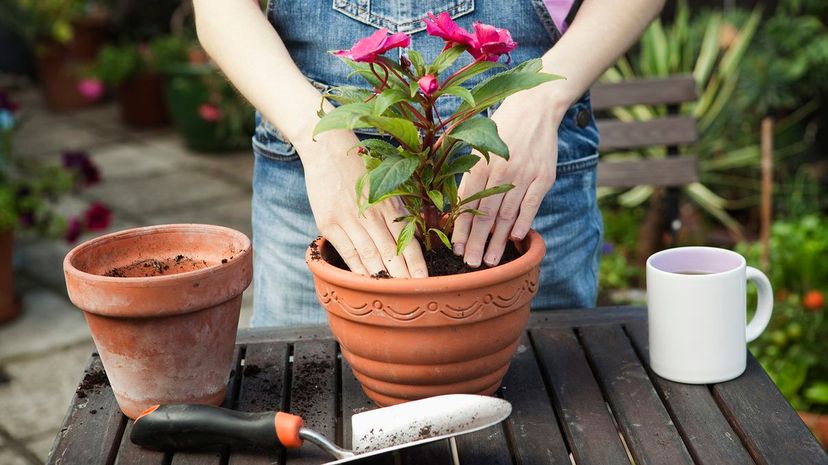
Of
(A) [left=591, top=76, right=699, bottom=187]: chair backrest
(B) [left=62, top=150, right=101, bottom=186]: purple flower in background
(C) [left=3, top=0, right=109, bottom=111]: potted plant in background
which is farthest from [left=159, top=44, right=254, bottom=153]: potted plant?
(A) [left=591, top=76, right=699, bottom=187]: chair backrest

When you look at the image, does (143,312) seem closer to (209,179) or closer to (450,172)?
(450,172)

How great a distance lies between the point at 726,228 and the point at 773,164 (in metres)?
0.29

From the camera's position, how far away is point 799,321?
98.9 inches

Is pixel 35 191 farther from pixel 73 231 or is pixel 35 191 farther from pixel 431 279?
pixel 431 279

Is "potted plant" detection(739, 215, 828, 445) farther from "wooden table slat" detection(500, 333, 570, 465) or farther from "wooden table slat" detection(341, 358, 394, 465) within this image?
"wooden table slat" detection(341, 358, 394, 465)

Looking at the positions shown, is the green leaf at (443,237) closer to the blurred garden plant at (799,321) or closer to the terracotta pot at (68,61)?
the blurred garden plant at (799,321)

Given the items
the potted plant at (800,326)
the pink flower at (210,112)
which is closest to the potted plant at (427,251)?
the potted plant at (800,326)

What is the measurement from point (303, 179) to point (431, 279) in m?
0.52

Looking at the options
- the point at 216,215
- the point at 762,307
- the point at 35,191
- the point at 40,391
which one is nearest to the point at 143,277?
the point at 762,307

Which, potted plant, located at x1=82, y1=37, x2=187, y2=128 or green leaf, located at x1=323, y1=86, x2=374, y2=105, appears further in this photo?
potted plant, located at x1=82, y1=37, x2=187, y2=128

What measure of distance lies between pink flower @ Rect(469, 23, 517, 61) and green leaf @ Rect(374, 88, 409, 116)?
0.31ft

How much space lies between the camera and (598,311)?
1438mm

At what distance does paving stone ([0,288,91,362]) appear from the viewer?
3195 mm

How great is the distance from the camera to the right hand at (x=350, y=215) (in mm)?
1118
